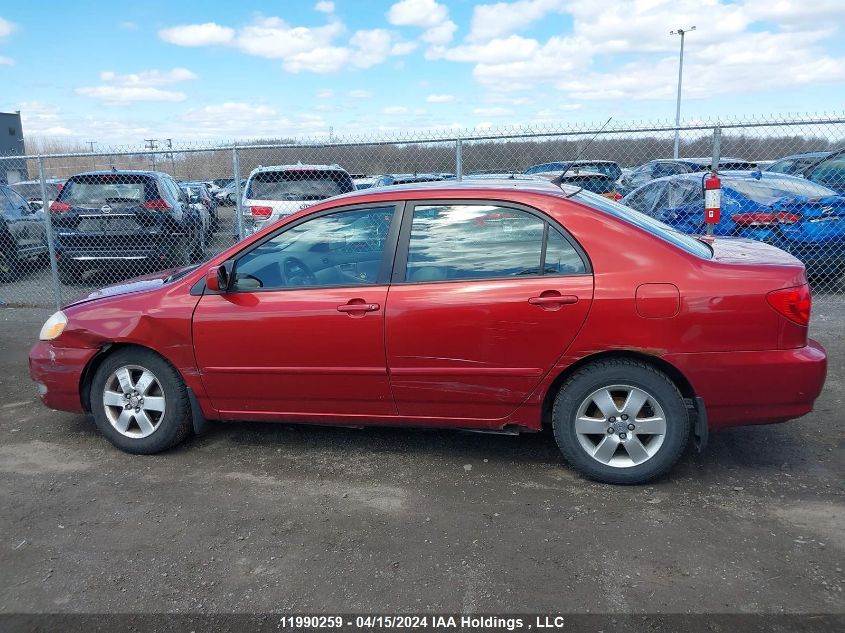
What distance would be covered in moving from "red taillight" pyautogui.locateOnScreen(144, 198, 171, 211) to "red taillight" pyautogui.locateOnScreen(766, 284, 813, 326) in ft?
27.1

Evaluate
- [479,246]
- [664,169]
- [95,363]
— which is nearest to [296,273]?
[479,246]

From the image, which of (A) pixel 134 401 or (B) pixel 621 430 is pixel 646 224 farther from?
(A) pixel 134 401

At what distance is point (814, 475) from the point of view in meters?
3.91

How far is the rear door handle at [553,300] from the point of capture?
363 centimetres

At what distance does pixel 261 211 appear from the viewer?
9.57m

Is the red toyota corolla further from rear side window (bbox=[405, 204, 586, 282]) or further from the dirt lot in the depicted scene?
the dirt lot

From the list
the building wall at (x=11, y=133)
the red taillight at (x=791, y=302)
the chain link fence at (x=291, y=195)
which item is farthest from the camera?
the building wall at (x=11, y=133)

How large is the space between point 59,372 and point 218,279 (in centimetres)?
129

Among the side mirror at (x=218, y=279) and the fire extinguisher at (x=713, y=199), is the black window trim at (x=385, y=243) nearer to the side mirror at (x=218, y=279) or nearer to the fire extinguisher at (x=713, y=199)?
the side mirror at (x=218, y=279)

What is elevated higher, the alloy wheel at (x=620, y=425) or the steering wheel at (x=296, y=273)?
the steering wheel at (x=296, y=273)

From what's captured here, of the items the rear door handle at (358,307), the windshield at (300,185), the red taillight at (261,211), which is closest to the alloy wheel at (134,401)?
the rear door handle at (358,307)

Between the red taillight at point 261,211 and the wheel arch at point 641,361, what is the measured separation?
655 cm

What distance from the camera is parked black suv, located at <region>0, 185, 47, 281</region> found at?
10.7 m

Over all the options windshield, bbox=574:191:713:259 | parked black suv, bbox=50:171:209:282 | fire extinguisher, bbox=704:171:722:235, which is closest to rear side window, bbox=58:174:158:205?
parked black suv, bbox=50:171:209:282
